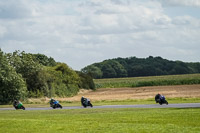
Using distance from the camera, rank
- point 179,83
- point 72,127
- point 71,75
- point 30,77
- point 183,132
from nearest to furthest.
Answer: point 183,132
point 72,127
point 30,77
point 71,75
point 179,83

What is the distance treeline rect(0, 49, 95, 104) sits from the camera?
66.4 metres

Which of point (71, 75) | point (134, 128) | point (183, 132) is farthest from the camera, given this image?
point (71, 75)

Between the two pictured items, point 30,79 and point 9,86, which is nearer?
point 9,86

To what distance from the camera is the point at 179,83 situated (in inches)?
4309

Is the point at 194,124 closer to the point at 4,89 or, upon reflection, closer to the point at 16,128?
the point at 16,128

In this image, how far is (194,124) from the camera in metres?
24.8

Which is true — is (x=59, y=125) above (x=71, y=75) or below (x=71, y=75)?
below

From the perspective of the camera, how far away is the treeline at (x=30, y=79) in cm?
6644

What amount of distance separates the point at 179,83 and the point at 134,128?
87645mm

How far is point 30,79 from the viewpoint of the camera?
249 feet

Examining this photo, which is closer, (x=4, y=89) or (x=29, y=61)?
(x=4, y=89)

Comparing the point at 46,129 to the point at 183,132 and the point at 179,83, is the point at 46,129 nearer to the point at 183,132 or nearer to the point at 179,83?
the point at 183,132

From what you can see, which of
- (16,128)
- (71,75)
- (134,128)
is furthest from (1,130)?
(71,75)

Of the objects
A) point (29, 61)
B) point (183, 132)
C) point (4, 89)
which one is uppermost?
point (29, 61)
